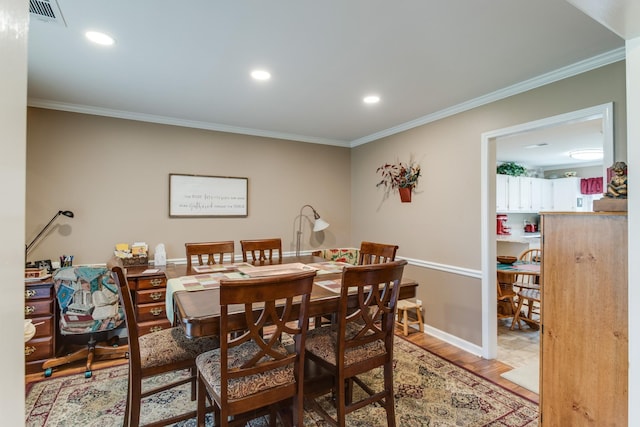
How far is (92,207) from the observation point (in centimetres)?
330

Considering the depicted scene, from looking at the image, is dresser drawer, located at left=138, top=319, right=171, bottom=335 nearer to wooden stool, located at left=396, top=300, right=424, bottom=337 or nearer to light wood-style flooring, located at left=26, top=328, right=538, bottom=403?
light wood-style flooring, located at left=26, top=328, right=538, bottom=403

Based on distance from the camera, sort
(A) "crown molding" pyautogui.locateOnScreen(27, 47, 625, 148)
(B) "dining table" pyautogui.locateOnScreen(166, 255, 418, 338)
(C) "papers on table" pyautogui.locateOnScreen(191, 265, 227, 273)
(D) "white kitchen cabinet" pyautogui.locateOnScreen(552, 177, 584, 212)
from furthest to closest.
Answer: (D) "white kitchen cabinet" pyautogui.locateOnScreen(552, 177, 584, 212)
(C) "papers on table" pyautogui.locateOnScreen(191, 265, 227, 273)
(A) "crown molding" pyautogui.locateOnScreen(27, 47, 625, 148)
(B) "dining table" pyautogui.locateOnScreen(166, 255, 418, 338)

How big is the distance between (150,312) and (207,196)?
1412mm

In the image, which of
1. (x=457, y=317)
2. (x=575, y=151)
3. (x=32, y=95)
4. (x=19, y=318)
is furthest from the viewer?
(x=575, y=151)

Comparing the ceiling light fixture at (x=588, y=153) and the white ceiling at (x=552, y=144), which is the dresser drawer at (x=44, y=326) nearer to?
the white ceiling at (x=552, y=144)

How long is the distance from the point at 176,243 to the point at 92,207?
0.89m

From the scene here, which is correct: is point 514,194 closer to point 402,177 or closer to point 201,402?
point 402,177

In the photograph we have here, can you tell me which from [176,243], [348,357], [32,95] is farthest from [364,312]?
[32,95]

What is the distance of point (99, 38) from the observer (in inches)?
77.9

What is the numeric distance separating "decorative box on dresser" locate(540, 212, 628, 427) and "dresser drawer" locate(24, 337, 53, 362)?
3.68 m

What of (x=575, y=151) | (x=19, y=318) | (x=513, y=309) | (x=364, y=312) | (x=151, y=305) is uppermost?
(x=575, y=151)

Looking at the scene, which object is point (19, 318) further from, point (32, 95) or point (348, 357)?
point (32, 95)

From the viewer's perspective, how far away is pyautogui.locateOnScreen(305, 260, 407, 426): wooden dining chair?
1.71 m

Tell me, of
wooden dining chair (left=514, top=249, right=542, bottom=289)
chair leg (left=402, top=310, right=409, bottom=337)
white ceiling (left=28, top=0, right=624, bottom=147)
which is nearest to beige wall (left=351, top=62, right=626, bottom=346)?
white ceiling (left=28, top=0, right=624, bottom=147)
